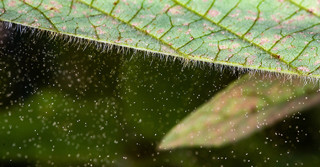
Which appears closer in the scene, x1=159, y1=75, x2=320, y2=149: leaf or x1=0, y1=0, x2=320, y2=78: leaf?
x1=0, y1=0, x2=320, y2=78: leaf

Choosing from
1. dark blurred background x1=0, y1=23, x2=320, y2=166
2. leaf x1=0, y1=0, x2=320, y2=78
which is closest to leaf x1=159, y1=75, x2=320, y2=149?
dark blurred background x1=0, y1=23, x2=320, y2=166

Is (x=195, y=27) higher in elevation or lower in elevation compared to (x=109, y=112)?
higher

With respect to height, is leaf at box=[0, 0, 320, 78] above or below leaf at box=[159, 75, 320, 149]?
above

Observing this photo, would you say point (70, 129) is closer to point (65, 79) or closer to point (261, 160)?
point (65, 79)

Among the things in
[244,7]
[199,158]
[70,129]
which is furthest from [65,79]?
[244,7]

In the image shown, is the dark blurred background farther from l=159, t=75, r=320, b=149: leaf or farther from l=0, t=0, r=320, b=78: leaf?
l=0, t=0, r=320, b=78: leaf
